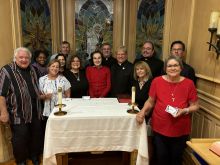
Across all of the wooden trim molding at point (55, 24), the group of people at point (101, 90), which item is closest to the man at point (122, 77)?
the group of people at point (101, 90)

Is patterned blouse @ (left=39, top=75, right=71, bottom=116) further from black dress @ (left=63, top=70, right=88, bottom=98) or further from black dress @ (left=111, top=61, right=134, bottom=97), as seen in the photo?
black dress @ (left=111, top=61, right=134, bottom=97)

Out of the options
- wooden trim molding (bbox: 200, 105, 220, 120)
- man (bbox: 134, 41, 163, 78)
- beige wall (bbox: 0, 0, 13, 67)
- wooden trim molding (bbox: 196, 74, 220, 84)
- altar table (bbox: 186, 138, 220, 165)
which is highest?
beige wall (bbox: 0, 0, 13, 67)

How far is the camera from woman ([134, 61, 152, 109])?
2.65 m

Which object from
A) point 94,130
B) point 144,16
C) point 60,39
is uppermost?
point 144,16

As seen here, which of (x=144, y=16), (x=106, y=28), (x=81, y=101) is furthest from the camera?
(x=106, y=28)

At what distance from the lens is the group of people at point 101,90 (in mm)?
2137

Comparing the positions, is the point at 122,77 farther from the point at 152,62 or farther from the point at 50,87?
the point at 50,87

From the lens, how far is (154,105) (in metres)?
2.36

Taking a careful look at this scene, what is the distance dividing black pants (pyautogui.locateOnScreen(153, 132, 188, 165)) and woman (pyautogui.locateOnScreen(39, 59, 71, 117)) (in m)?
1.29

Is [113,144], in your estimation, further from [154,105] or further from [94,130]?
[154,105]

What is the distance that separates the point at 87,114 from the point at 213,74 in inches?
54.8

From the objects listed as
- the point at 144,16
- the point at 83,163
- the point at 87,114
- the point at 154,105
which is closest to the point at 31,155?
the point at 83,163

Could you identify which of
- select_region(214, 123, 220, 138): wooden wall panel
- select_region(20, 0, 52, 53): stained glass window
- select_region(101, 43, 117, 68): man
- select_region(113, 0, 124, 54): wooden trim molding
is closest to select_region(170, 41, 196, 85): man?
select_region(214, 123, 220, 138): wooden wall panel

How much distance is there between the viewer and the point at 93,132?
7.04ft
